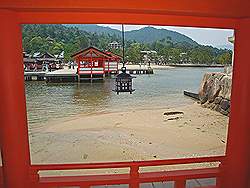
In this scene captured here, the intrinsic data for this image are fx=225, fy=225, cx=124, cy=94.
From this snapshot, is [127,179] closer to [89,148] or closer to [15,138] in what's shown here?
[15,138]

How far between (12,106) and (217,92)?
10285mm

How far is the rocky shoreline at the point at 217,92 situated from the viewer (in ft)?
30.8

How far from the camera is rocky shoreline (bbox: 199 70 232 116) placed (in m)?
9.38

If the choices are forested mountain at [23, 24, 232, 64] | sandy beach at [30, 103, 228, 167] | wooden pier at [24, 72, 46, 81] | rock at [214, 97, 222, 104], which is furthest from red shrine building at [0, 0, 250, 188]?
forested mountain at [23, 24, 232, 64]

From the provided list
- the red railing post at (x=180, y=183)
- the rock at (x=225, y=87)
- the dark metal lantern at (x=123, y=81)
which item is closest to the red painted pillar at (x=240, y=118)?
the red railing post at (x=180, y=183)

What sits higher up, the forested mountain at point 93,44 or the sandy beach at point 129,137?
the forested mountain at point 93,44

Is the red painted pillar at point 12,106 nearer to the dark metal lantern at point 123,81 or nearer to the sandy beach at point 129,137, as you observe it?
the sandy beach at point 129,137

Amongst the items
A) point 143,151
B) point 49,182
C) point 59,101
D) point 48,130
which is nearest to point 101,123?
point 48,130

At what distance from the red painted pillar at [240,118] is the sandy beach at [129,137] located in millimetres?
3147

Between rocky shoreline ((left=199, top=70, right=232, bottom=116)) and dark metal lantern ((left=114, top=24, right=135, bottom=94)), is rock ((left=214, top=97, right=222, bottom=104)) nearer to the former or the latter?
rocky shoreline ((left=199, top=70, right=232, bottom=116))

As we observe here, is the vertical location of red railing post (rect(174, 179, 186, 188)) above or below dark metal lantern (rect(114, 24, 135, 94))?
below

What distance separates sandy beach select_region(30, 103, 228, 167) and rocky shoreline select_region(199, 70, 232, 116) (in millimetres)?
477

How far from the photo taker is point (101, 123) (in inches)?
326

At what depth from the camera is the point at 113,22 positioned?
1.51m
